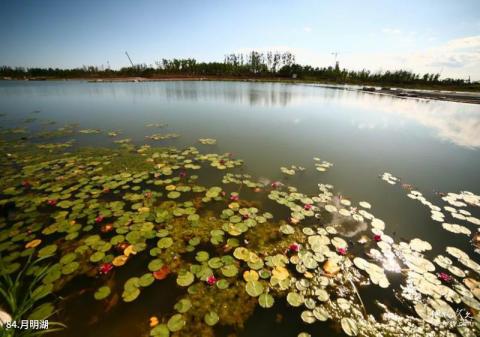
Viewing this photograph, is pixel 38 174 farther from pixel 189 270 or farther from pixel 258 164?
pixel 258 164

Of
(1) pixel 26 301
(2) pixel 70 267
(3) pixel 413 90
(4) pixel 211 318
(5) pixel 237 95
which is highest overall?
(3) pixel 413 90

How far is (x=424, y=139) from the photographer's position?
956 centimetres

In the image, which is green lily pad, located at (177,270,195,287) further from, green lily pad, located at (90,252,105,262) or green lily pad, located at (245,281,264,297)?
green lily pad, located at (90,252,105,262)

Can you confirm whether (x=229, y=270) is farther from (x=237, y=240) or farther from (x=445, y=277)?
(x=445, y=277)

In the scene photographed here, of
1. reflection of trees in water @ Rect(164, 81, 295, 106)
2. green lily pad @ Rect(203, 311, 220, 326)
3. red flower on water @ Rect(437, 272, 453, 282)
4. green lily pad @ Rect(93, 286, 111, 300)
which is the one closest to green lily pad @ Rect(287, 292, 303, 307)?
green lily pad @ Rect(203, 311, 220, 326)

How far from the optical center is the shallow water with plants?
2.38 metres

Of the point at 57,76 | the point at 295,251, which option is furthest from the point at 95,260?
the point at 57,76

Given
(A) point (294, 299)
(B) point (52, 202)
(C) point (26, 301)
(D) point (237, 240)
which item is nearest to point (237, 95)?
(B) point (52, 202)

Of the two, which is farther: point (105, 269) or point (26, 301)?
point (105, 269)

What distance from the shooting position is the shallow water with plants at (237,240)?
2.38 meters

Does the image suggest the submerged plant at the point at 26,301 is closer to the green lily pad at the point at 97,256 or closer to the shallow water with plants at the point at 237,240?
the shallow water with plants at the point at 237,240

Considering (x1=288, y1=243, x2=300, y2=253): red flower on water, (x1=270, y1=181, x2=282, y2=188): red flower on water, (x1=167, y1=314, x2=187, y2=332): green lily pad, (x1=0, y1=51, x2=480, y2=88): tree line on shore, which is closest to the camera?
(x1=167, y1=314, x2=187, y2=332): green lily pad

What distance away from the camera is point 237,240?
135 inches

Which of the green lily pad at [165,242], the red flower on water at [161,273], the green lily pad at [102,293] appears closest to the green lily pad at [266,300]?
→ the red flower on water at [161,273]
